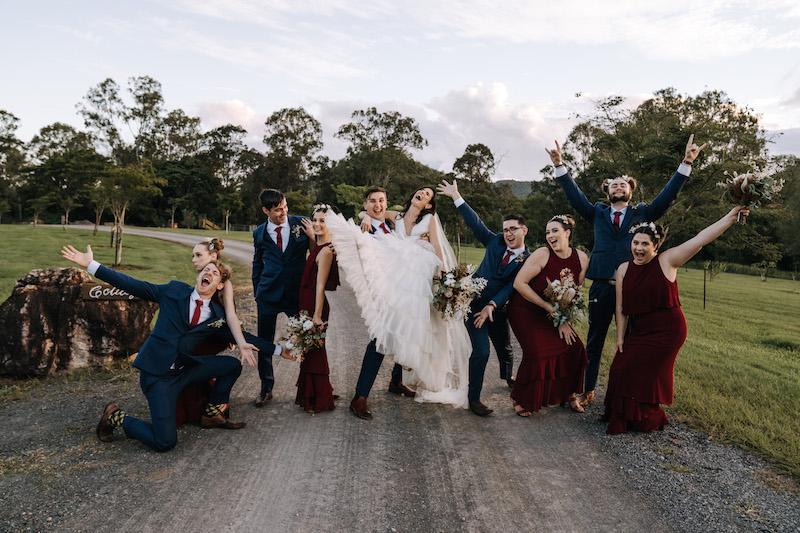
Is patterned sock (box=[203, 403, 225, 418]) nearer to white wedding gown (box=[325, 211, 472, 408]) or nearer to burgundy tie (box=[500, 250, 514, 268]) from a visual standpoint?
white wedding gown (box=[325, 211, 472, 408])

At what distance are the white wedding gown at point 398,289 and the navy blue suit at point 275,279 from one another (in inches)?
24.7

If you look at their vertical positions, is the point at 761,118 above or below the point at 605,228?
above

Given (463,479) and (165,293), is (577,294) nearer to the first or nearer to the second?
(463,479)

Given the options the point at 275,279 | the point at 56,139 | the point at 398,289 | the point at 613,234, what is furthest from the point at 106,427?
the point at 56,139

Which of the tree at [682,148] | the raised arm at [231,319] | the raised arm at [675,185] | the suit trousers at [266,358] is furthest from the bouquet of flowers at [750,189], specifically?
the tree at [682,148]

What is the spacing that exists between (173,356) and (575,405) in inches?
176

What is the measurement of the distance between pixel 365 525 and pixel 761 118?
82.9ft

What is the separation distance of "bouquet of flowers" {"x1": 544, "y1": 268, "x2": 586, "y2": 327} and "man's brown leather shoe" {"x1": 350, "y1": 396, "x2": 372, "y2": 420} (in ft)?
7.68

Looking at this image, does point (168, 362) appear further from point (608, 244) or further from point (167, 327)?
point (608, 244)

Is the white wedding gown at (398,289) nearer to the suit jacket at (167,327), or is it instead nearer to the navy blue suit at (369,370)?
the navy blue suit at (369,370)

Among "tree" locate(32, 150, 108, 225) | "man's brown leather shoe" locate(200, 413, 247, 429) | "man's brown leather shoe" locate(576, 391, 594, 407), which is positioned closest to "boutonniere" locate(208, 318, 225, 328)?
"man's brown leather shoe" locate(200, 413, 247, 429)

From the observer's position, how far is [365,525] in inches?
128

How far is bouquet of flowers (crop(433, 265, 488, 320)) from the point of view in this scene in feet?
16.5

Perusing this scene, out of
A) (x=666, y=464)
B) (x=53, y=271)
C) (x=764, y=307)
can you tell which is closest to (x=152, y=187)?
(x=53, y=271)
